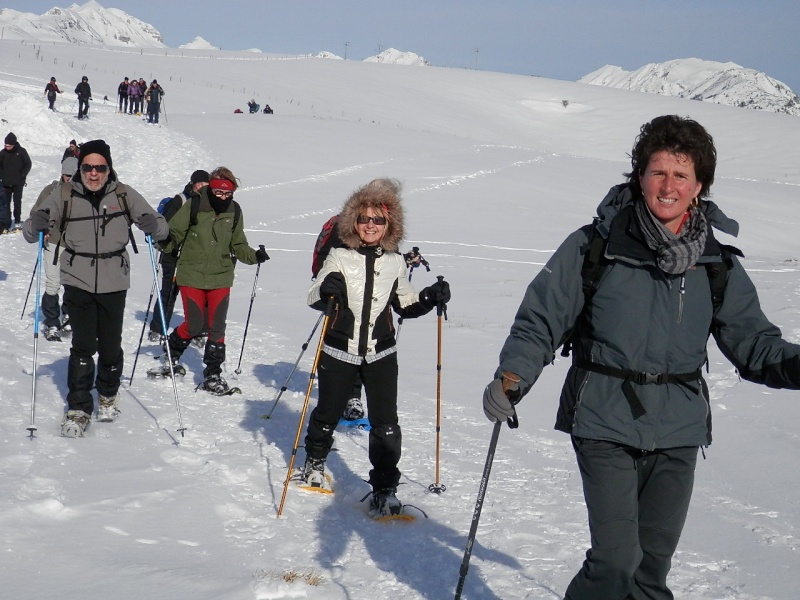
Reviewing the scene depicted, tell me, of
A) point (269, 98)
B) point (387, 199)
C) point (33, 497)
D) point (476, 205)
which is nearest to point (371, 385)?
point (387, 199)

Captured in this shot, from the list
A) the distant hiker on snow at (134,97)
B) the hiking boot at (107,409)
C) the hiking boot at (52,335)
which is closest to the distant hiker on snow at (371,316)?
the hiking boot at (107,409)

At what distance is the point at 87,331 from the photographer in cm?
612

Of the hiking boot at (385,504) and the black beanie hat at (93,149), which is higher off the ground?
the black beanie hat at (93,149)

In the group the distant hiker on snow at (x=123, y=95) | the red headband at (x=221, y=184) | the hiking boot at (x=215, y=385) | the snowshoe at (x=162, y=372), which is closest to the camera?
the red headband at (x=221, y=184)

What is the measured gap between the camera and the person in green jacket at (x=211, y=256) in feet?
24.6

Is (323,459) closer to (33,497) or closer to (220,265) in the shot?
(33,497)

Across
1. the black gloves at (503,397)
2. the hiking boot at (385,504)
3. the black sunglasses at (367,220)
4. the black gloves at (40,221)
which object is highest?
the black sunglasses at (367,220)

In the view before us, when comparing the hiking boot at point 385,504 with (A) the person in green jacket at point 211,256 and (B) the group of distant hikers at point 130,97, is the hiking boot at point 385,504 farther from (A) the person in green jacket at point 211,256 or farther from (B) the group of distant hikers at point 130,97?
(B) the group of distant hikers at point 130,97

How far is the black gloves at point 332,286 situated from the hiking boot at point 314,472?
1.17m

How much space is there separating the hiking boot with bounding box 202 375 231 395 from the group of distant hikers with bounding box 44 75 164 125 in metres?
24.8

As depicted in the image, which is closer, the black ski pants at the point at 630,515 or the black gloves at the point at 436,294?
the black ski pants at the point at 630,515

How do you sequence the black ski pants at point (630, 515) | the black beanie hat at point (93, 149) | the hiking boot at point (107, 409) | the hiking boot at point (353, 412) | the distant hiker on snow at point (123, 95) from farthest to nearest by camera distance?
the distant hiker on snow at point (123, 95), the hiking boot at point (353, 412), the hiking boot at point (107, 409), the black beanie hat at point (93, 149), the black ski pants at point (630, 515)

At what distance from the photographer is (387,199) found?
5.29m

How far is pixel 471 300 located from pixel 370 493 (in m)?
8.54
